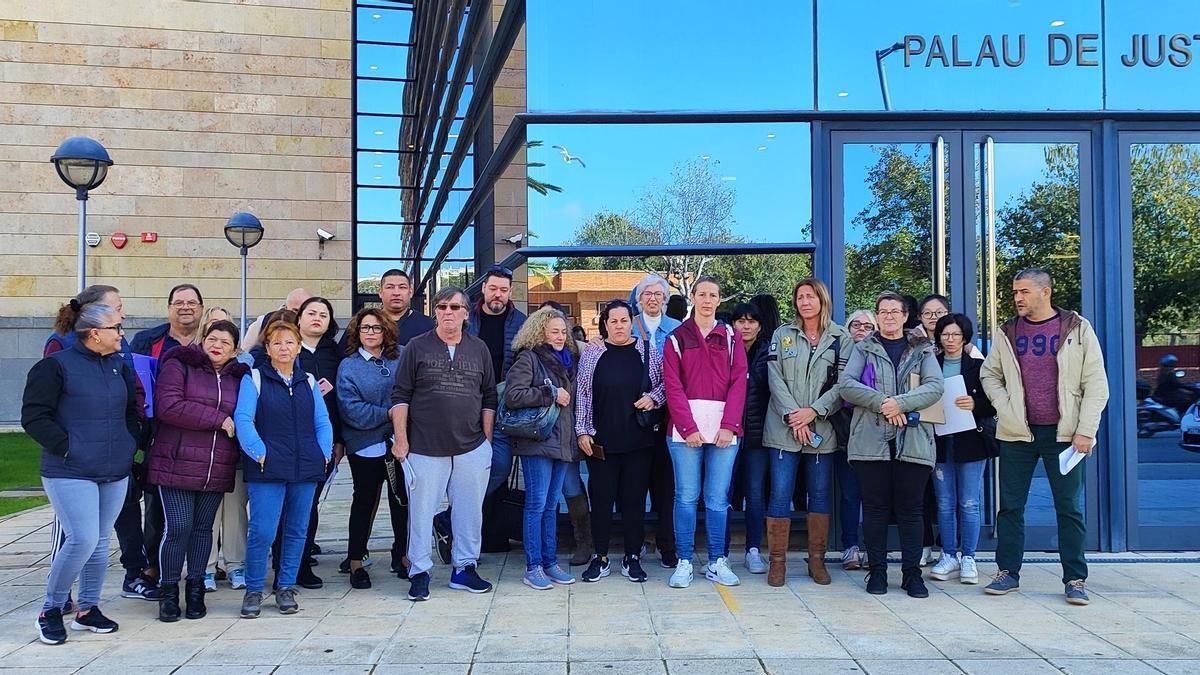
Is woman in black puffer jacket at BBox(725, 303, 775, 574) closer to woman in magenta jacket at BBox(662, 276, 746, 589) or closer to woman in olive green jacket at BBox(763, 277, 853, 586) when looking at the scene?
woman in olive green jacket at BBox(763, 277, 853, 586)

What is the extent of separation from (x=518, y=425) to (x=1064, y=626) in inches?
135

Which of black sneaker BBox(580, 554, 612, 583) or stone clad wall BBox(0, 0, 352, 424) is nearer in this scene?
black sneaker BBox(580, 554, 612, 583)

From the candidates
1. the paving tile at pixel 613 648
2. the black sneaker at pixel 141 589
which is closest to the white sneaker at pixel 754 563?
the paving tile at pixel 613 648

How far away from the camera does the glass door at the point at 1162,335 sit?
7141 millimetres

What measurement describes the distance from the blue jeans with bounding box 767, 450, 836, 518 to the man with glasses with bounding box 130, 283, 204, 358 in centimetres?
399

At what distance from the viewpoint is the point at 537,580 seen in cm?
606

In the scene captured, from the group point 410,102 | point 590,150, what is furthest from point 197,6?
point 590,150

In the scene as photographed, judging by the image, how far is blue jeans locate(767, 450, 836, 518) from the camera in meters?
6.32

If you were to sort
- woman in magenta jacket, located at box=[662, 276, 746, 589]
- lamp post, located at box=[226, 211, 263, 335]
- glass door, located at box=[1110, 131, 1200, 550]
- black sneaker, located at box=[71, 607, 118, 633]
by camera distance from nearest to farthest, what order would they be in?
black sneaker, located at box=[71, 607, 118, 633], woman in magenta jacket, located at box=[662, 276, 746, 589], glass door, located at box=[1110, 131, 1200, 550], lamp post, located at box=[226, 211, 263, 335]

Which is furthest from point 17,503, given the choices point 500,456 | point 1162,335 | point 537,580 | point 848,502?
point 1162,335

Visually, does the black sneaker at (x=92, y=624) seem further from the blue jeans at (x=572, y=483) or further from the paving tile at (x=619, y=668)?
the blue jeans at (x=572, y=483)

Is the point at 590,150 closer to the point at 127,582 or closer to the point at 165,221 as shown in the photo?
the point at 127,582

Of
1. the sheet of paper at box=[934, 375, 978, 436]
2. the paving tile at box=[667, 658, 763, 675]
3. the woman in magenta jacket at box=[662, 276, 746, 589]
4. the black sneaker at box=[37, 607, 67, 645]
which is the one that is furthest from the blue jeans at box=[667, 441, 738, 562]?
the black sneaker at box=[37, 607, 67, 645]

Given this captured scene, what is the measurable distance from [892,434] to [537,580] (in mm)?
2478
